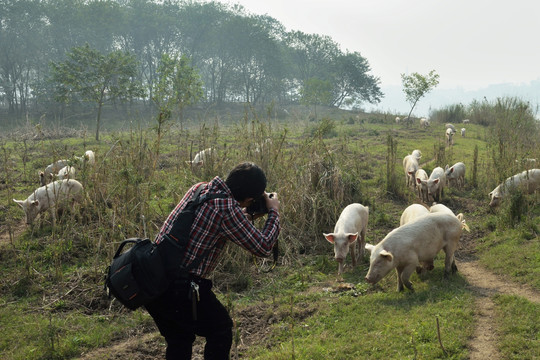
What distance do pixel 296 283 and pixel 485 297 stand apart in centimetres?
282

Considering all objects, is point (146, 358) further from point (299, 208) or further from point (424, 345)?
point (299, 208)

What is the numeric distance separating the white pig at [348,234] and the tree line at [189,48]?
3798 cm

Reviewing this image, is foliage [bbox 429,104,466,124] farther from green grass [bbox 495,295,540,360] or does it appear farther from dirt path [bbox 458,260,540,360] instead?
green grass [bbox 495,295,540,360]

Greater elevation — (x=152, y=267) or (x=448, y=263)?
(x=152, y=267)

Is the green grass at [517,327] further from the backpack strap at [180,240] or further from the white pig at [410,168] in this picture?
the white pig at [410,168]

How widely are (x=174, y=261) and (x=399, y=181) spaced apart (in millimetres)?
10817

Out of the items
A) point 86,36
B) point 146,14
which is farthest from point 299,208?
point 146,14

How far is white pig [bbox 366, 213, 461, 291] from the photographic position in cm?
636

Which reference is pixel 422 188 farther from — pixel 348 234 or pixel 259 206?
pixel 259 206

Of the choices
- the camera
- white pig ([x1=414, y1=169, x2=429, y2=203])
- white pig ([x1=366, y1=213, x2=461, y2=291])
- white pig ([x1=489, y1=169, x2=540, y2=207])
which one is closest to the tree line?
white pig ([x1=414, y1=169, x2=429, y2=203])

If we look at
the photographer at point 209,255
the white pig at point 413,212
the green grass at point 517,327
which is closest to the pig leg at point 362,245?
the white pig at point 413,212

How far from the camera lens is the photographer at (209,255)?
318 cm

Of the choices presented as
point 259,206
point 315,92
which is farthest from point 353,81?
point 259,206

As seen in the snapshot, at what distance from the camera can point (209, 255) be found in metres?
3.29
